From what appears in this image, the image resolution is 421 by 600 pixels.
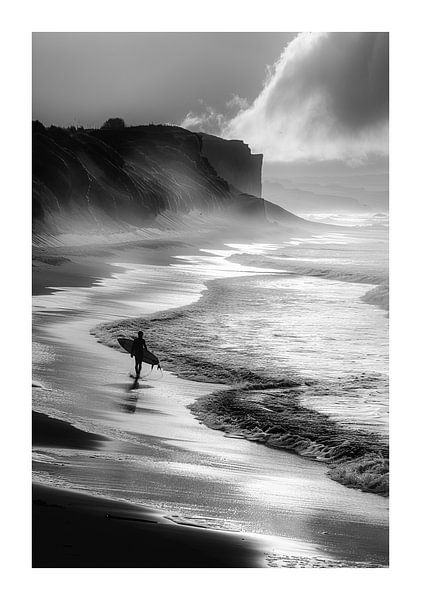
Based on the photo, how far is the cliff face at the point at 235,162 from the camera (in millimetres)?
4969

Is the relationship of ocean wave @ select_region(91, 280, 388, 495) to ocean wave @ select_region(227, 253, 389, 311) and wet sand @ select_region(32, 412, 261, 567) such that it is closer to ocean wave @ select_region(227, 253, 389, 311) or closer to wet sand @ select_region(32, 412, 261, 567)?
ocean wave @ select_region(227, 253, 389, 311)

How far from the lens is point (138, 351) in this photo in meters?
4.71

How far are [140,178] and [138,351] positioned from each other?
121 cm

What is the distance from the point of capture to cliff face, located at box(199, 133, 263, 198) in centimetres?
497

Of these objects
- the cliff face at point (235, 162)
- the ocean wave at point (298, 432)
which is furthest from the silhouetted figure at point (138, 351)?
the cliff face at point (235, 162)

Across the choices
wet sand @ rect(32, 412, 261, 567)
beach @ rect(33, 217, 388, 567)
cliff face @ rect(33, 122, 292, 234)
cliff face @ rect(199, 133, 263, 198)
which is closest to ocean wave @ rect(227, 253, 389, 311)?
beach @ rect(33, 217, 388, 567)

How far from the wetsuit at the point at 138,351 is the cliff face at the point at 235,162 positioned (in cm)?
118

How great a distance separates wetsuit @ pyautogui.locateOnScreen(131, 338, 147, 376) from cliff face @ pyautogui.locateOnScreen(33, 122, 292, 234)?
0.85 metres

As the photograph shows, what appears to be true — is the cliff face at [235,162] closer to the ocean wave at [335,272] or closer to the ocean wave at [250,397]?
the ocean wave at [335,272]

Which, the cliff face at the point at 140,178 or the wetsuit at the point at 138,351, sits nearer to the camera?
the wetsuit at the point at 138,351

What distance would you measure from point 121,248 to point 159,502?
67.7 inches

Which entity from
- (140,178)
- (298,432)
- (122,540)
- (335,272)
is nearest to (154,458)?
(122,540)

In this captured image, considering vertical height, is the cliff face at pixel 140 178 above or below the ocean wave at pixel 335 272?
above
